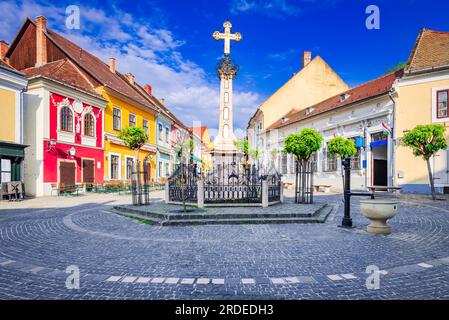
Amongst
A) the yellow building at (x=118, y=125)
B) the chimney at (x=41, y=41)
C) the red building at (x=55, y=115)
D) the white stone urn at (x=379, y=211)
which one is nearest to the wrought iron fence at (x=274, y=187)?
the white stone urn at (x=379, y=211)

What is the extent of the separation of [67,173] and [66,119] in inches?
147

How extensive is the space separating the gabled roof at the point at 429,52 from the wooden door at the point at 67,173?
933 inches

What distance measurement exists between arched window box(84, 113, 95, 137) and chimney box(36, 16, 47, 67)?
19.1 ft

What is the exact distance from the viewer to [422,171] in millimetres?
17609

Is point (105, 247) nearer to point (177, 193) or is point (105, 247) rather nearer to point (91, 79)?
point (177, 193)

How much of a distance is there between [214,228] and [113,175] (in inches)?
710

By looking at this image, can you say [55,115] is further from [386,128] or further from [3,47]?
[386,128]

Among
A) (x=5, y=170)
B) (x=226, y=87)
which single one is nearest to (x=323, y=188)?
(x=226, y=87)

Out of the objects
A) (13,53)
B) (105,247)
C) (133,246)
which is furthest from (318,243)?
(13,53)

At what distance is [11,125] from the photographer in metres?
15.8

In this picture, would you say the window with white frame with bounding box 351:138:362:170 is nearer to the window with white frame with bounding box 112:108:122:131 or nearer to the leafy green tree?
the leafy green tree

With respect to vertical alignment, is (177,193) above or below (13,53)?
below

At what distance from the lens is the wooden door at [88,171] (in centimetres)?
1990

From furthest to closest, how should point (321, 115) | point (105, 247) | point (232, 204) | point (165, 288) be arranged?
1. point (321, 115)
2. point (232, 204)
3. point (105, 247)
4. point (165, 288)
